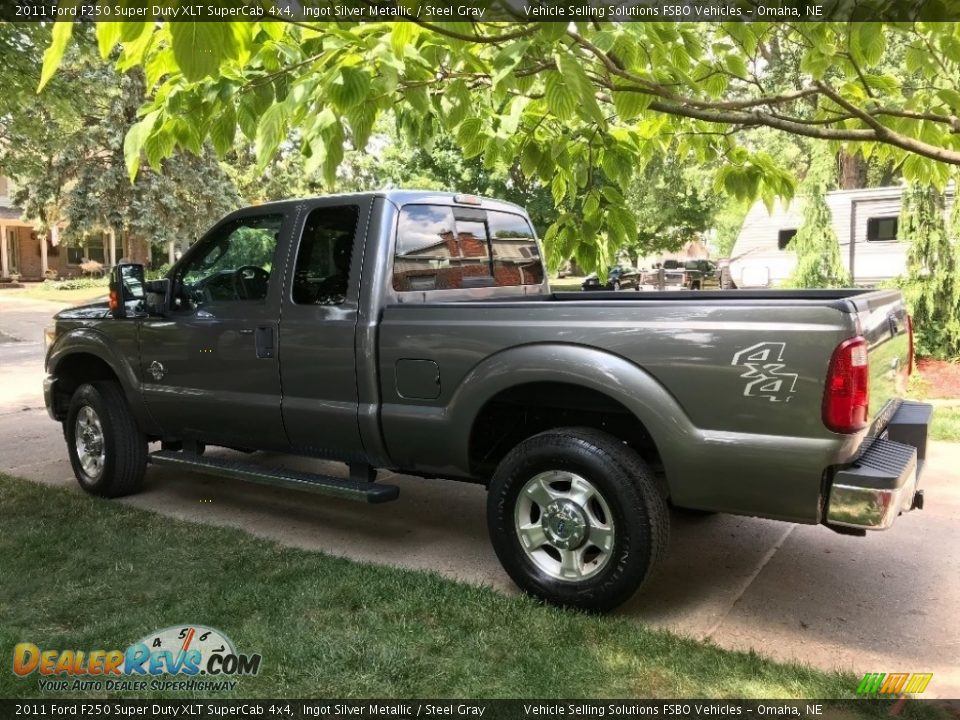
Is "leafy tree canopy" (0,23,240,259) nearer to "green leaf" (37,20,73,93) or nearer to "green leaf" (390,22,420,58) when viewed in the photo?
"green leaf" (390,22,420,58)

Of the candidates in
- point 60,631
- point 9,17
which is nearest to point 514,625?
point 60,631

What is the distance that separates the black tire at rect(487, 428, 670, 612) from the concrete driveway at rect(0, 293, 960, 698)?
28cm

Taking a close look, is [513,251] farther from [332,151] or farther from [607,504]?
[332,151]

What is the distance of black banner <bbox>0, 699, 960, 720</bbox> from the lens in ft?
9.53

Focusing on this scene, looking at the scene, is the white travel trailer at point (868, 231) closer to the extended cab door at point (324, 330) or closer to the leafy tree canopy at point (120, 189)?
the extended cab door at point (324, 330)

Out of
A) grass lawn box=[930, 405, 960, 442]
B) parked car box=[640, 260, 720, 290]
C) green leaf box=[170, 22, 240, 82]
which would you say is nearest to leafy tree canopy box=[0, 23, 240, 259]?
parked car box=[640, 260, 720, 290]

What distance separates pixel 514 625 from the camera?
3566mm

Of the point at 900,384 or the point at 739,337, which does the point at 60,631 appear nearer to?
the point at 739,337

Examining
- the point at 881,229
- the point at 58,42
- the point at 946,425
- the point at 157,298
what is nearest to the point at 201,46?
the point at 58,42

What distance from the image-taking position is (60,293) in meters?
31.3

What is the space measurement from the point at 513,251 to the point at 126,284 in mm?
2541

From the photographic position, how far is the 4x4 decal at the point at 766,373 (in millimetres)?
3156

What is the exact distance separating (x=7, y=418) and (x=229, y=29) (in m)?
8.35

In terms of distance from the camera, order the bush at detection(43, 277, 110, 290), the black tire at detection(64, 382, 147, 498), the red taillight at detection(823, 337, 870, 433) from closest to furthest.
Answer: the red taillight at detection(823, 337, 870, 433) < the black tire at detection(64, 382, 147, 498) < the bush at detection(43, 277, 110, 290)
